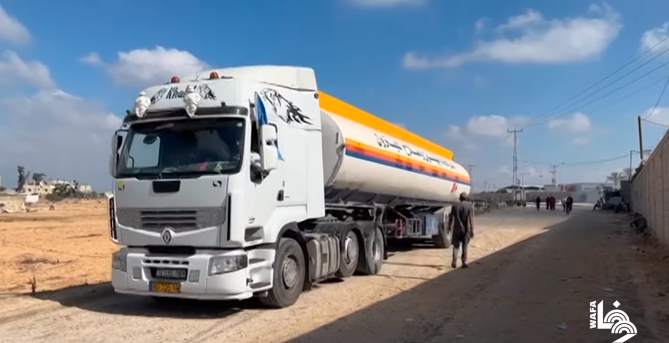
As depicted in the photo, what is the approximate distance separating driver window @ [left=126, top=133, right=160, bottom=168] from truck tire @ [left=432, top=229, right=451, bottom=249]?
11720 millimetres

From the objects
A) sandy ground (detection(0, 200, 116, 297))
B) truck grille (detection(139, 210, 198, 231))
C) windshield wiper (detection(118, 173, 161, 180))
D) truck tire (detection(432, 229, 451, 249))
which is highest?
windshield wiper (detection(118, 173, 161, 180))

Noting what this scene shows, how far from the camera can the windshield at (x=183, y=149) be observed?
25.8 feet

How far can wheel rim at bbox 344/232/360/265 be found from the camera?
1124cm

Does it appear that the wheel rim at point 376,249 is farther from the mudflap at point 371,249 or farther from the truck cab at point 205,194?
the truck cab at point 205,194

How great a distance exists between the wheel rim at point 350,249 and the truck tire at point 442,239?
697 centimetres

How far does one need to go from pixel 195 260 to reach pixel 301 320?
1670 millimetres

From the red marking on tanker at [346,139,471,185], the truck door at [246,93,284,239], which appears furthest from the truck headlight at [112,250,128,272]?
the red marking on tanker at [346,139,471,185]

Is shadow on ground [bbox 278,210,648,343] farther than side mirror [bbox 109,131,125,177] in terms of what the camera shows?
No

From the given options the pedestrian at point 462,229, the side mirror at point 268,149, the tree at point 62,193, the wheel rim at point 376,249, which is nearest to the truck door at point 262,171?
the side mirror at point 268,149

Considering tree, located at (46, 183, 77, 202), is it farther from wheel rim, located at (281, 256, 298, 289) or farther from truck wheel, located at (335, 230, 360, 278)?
wheel rim, located at (281, 256, 298, 289)

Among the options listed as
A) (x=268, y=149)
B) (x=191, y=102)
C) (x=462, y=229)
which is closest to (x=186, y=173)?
(x=191, y=102)

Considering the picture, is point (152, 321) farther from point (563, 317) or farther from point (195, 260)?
point (563, 317)

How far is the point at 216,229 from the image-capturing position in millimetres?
7699

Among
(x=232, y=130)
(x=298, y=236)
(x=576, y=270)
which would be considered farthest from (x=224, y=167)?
(x=576, y=270)
